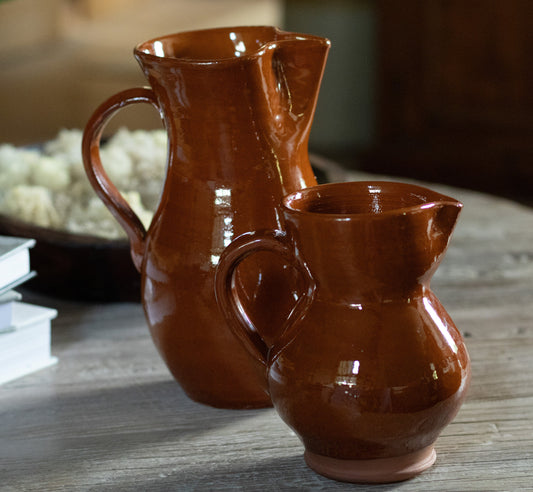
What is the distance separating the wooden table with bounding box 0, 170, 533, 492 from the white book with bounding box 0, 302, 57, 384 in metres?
0.01

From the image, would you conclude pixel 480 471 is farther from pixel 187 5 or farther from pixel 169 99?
pixel 187 5

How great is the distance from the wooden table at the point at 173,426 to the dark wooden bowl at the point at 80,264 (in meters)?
0.02

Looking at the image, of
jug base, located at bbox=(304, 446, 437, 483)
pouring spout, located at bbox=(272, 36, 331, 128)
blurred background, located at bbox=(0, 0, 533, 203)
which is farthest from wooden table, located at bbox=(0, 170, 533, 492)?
blurred background, located at bbox=(0, 0, 533, 203)

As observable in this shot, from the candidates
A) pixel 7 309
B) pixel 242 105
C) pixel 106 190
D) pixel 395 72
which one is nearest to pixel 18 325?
pixel 7 309

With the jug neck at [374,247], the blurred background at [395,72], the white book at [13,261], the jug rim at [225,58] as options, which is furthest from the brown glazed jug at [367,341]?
the blurred background at [395,72]

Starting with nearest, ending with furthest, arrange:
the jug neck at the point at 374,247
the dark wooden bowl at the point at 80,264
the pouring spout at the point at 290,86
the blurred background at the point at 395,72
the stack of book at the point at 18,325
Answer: the jug neck at the point at 374,247 < the pouring spout at the point at 290,86 < the stack of book at the point at 18,325 < the dark wooden bowl at the point at 80,264 < the blurred background at the point at 395,72

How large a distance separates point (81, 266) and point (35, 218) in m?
0.10

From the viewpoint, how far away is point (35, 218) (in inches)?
32.5

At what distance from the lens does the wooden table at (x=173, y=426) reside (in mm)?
484

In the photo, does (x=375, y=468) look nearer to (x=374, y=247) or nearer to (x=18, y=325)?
(x=374, y=247)

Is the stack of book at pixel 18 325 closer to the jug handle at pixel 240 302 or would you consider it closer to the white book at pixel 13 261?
the white book at pixel 13 261

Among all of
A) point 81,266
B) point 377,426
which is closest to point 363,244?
point 377,426

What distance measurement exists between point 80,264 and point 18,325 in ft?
0.44

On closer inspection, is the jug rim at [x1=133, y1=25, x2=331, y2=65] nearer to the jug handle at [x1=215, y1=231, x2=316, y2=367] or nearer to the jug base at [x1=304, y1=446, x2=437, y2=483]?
the jug handle at [x1=215, y1=231, x2=316, y2=367]
